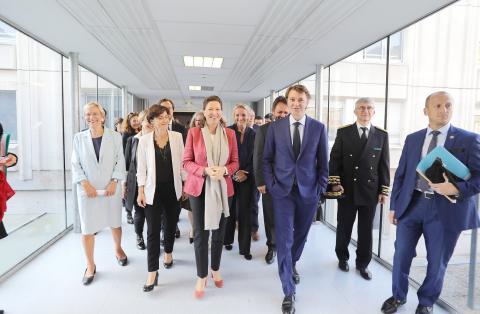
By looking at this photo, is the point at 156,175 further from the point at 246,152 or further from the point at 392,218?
the point at 392,218

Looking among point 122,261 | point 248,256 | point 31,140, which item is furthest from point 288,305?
point 31,140

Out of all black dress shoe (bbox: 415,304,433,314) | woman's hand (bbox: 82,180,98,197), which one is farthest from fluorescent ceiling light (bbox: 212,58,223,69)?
black dress shoe (bbox: 415,304,433,314)

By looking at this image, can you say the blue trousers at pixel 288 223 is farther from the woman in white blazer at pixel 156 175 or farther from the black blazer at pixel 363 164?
the woman in white blazer at pixel 156 175

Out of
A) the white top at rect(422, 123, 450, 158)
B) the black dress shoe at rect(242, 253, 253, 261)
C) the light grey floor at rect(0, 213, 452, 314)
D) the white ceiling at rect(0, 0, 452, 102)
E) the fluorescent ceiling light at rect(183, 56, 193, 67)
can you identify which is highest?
the fluorescent ceiling light at rect(183, 56, 193, 67)

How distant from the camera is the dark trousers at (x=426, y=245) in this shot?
205 centimetres

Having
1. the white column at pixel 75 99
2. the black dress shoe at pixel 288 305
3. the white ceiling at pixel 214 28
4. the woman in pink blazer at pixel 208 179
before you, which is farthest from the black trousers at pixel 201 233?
the white column at pixel 75 99

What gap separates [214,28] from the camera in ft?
11.0

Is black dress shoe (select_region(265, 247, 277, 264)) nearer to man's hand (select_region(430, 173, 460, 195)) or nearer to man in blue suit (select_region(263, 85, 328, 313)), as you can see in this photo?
man in blue suit (select_region(263, 85, 328, 313))

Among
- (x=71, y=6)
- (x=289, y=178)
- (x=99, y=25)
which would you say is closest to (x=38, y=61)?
(x=99, y=25)

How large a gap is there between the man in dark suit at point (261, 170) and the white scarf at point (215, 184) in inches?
10.7

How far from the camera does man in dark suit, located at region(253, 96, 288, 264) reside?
2.58m

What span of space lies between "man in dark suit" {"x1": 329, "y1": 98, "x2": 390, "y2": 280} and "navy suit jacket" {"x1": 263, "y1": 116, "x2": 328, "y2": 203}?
532mm

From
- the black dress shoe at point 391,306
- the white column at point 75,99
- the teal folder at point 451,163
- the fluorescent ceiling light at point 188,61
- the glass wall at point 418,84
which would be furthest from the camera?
the fluorescent ceiling light at point 188,61

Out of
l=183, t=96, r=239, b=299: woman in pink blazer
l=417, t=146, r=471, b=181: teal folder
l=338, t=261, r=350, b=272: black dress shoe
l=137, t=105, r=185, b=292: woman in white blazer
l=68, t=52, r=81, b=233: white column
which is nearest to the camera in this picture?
l=417, t=146, r=471, b=181: teal folder
